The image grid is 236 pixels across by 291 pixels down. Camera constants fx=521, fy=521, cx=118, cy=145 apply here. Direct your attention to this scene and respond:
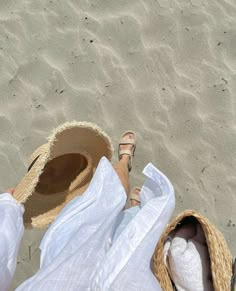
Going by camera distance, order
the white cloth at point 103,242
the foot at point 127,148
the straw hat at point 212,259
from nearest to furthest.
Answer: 1. the white cloth at point 103,242
2. the straw hat at point 212,259
3. the foot at point 127,148

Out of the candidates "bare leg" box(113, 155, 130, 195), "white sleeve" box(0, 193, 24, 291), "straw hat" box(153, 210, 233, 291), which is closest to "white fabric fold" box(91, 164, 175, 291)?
"straw hat" box(153, 210, 233, 291)

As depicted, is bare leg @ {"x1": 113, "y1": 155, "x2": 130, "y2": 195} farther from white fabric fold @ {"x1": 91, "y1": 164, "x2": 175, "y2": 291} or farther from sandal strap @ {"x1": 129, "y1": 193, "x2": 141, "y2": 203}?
white fabric fold @ {"x1": 91, "y1": 164, "x2": 175, "y2": 291}

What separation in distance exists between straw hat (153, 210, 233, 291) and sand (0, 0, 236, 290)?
2.17 feet

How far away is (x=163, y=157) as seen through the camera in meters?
2.52

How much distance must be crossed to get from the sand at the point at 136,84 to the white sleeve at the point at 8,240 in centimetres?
63

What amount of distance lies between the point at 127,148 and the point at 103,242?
2.98 feet

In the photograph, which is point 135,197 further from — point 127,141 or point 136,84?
point 136,84

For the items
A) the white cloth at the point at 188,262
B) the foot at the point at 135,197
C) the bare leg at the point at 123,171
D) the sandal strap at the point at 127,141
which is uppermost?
the white cloth at the point at 188,262

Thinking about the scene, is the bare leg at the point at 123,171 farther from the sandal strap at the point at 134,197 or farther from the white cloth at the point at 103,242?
the white cloth at the point at 103,242

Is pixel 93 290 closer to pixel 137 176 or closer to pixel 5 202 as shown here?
pixel 5 202

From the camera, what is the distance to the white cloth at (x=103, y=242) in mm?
1394

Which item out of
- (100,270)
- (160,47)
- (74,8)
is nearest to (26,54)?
(74,8)

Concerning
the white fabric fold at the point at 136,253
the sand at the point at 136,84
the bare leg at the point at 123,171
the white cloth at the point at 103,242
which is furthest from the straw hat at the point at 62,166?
the white fabric fold at the point at 136,253

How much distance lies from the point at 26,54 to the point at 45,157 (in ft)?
2.66
